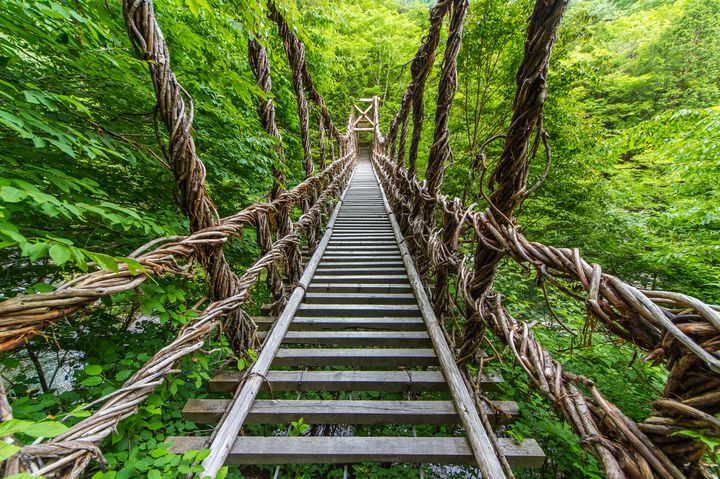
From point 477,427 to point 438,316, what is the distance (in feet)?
2.77

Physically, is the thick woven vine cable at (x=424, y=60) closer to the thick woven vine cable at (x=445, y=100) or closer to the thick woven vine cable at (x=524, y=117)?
the thick woven vine cable at (x=445, y=100)

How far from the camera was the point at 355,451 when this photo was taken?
3.61 ft

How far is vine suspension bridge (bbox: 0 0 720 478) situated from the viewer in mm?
541

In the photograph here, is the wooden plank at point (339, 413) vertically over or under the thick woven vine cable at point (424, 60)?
under

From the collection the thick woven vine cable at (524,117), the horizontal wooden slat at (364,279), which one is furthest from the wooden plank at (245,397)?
the thick woven vine cable at (524,117)

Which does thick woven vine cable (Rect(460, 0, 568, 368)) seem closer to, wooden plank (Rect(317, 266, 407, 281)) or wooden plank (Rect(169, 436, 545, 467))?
wooden plank (Rect(169, 436, 545, 467))

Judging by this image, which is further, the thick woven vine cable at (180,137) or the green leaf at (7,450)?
the thick woven vine cable at (180,137)

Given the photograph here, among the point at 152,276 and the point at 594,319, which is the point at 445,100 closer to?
the point at 594,319

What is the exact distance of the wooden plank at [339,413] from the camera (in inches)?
50.0

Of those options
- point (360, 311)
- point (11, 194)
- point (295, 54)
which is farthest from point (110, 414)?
point (295, 54)

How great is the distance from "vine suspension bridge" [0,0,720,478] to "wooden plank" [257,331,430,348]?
0.4 inches

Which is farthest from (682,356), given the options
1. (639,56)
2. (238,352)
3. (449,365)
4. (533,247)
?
(639,56)

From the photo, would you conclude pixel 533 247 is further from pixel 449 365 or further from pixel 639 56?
pixel 639 56

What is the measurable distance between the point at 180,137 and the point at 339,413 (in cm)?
143
